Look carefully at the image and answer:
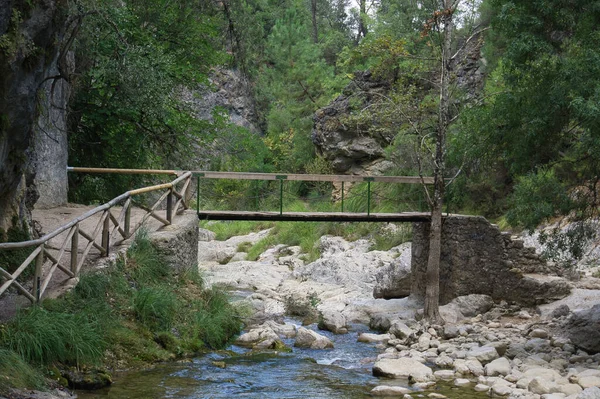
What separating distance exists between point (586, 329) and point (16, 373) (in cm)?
867

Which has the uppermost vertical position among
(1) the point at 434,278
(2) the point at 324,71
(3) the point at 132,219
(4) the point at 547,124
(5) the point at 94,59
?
(2) the point at 324,71

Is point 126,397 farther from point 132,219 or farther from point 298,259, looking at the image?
point 298,259

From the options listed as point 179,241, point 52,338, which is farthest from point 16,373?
point 179,241

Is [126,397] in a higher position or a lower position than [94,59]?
lower

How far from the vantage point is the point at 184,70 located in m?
16.8

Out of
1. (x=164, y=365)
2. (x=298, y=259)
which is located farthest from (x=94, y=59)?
(x=298, y=259)

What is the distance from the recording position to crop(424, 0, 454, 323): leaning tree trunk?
1366 cm

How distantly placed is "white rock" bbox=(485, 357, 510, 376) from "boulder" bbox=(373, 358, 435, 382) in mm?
892

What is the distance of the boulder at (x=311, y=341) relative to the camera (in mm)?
12466

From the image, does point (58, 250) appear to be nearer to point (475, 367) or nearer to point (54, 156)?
point (54, 156)

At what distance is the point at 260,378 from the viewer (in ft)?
32.4

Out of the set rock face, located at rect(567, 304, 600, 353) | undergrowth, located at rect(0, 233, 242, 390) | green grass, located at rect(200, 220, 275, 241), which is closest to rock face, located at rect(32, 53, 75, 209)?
undergrowth, located at rect(0, 233, 242, 390)

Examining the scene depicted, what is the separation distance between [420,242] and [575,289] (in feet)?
11.0

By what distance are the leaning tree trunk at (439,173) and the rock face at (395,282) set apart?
2480 mm
